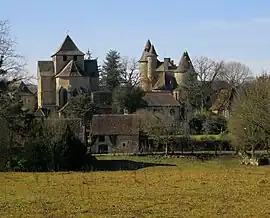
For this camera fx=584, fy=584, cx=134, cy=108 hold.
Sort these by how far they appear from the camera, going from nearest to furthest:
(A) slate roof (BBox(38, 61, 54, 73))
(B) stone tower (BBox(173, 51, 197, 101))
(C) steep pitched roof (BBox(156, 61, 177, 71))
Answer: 1. (A) slate roof (BBox(38, 61, 54, 73))
2. (B) stone tower (BBox(173, 51, 197, 101))
3. (C) steep pitched roof (BBox(156, 61, 177, 71))

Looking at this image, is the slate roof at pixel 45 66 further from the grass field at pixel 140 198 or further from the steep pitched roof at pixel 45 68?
the grass field at pixel 140 198

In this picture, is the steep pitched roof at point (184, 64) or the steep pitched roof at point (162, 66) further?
the steep pitched roof at point (162, 66)

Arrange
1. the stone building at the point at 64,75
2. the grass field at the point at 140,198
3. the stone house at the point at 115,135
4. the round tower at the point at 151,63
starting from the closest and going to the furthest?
the grass field at the point at 140,198 < the stone house at the point at 115,135 < the stone building at the point at 64,75 < the round tower at the point at 151,63

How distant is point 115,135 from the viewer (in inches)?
2719

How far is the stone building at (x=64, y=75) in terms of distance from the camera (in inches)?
3659

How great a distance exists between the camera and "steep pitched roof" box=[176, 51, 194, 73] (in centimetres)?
11303

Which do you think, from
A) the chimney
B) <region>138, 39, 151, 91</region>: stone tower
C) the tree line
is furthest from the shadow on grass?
the chimney

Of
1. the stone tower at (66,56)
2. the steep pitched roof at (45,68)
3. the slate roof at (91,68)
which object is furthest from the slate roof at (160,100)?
the steep pitched roof at (45,68)

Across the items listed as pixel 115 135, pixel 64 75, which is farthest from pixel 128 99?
pixel 64 75

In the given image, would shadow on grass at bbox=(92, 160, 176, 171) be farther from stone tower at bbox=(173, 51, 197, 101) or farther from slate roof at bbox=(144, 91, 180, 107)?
stone tower at bbox=(173, 51, 197, 101)

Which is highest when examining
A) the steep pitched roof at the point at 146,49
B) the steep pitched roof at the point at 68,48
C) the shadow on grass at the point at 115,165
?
the steep pitched roof at the point at 146,49

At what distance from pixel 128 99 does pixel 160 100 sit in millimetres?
12192

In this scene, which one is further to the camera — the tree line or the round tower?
the round tower

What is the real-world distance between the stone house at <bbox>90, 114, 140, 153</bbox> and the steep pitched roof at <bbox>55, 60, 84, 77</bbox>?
2443 centimetres
